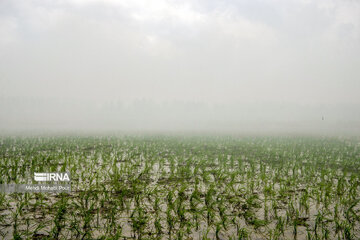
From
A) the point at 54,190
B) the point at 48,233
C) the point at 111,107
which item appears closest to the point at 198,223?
the point at 48,233

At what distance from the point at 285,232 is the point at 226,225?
122 centimetres

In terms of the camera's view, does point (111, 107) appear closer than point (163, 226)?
No

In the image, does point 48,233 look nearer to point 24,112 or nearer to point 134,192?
point 134,192

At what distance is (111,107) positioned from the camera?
130 meters

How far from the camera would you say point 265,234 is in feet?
12.2

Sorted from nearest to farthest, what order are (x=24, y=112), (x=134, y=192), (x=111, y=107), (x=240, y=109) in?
(x=134, y=192)
(x=24, y=112)
(x=111, y=107)
(x=240, y=109)

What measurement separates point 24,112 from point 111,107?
50655 mm

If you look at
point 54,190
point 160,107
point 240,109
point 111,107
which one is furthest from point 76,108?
point 54,190

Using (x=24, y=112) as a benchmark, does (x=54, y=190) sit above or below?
below

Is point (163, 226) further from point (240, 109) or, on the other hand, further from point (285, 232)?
point (240, 109)

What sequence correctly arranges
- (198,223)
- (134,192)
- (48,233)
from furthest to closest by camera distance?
(134,192) → (198,223) → (48,233)

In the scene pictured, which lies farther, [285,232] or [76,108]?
[76,108]

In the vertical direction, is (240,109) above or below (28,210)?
above

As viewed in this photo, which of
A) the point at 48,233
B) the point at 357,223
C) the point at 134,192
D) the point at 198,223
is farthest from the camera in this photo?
the point at 134,192
